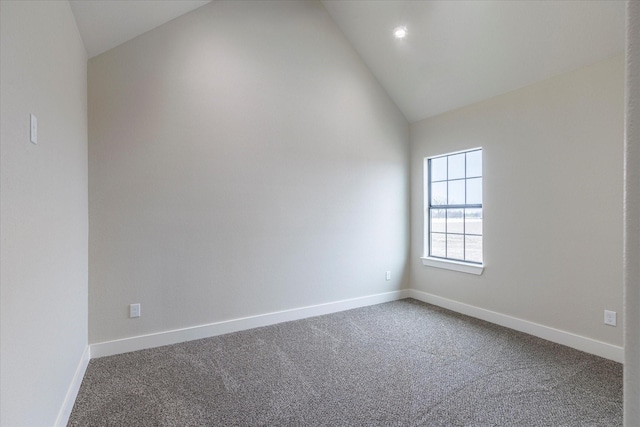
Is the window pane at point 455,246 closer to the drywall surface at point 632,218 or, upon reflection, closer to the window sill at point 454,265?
the window sill at point 454,265

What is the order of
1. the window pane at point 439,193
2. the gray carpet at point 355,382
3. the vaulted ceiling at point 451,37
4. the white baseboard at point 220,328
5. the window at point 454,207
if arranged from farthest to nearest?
1. the window pane at point 439,193
2. the window at point 454,207
3. the white baseboard at point 220,328
4. the vaulted ceiling at point 451,37
5. the gray carpet at point 355,382

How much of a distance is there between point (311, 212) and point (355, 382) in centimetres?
187

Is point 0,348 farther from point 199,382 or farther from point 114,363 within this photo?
point 114,363

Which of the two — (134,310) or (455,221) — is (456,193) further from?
(134,310)

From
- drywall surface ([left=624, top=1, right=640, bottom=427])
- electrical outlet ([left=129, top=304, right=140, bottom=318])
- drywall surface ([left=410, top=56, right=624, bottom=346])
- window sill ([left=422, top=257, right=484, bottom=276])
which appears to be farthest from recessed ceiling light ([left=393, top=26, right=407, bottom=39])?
electrical outlet ([left=129, top=304, right=140, bottom=318])

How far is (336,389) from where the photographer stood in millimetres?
2162

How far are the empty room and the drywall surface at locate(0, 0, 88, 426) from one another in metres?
0.02

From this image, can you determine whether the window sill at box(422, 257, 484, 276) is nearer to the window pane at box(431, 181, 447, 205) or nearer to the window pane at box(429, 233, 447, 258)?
the window pane at box(429, 233, 447, 258)

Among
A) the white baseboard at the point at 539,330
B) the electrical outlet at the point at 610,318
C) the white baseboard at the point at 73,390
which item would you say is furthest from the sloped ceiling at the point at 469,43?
the white baseboard at the point at 73,390

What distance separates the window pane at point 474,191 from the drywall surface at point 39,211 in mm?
3684

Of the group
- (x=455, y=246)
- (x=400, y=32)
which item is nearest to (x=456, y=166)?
(x=455, y=246)

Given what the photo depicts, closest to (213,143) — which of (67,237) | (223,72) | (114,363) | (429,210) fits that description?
(223,72)

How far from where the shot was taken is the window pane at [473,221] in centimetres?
360

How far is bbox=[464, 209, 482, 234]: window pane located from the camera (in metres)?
3.60
